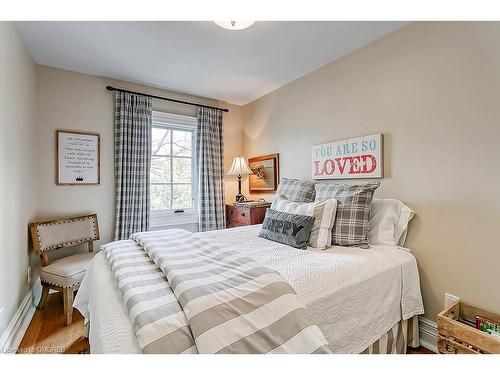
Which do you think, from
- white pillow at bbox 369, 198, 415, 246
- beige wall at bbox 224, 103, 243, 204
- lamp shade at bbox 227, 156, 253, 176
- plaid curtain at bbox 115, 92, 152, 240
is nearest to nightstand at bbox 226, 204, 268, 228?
beige wall at bbox 224, 103, 243, 204

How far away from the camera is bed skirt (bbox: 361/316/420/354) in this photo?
4.73 ft

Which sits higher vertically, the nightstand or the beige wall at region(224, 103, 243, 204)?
the beige wall at region(224, 103, 243, 204)

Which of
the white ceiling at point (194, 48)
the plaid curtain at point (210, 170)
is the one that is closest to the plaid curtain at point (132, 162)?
the white ceiling at point (194, 48)

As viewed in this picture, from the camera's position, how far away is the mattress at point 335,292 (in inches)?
39.0

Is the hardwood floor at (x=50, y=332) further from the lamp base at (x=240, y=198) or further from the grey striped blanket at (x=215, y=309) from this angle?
the lamp base at (x=240, y=198)

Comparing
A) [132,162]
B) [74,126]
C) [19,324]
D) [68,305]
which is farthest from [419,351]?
[74,126]

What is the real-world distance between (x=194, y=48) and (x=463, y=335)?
112 inches

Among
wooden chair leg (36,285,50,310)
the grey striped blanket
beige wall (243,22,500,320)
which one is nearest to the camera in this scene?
the grey striped blanket

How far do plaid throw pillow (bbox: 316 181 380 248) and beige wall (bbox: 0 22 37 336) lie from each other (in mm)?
2339

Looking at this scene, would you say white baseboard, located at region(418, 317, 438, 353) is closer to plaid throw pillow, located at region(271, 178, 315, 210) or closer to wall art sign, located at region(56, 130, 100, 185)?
plaid throw pillow, located at region(271, 178, 315, 210)

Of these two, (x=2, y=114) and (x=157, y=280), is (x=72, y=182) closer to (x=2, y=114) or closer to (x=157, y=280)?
(x=2, y=114)

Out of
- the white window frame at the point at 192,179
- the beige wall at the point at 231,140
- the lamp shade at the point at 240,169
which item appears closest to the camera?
the white window frame at the point at 192,179

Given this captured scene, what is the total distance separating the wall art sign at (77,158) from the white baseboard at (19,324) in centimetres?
113
